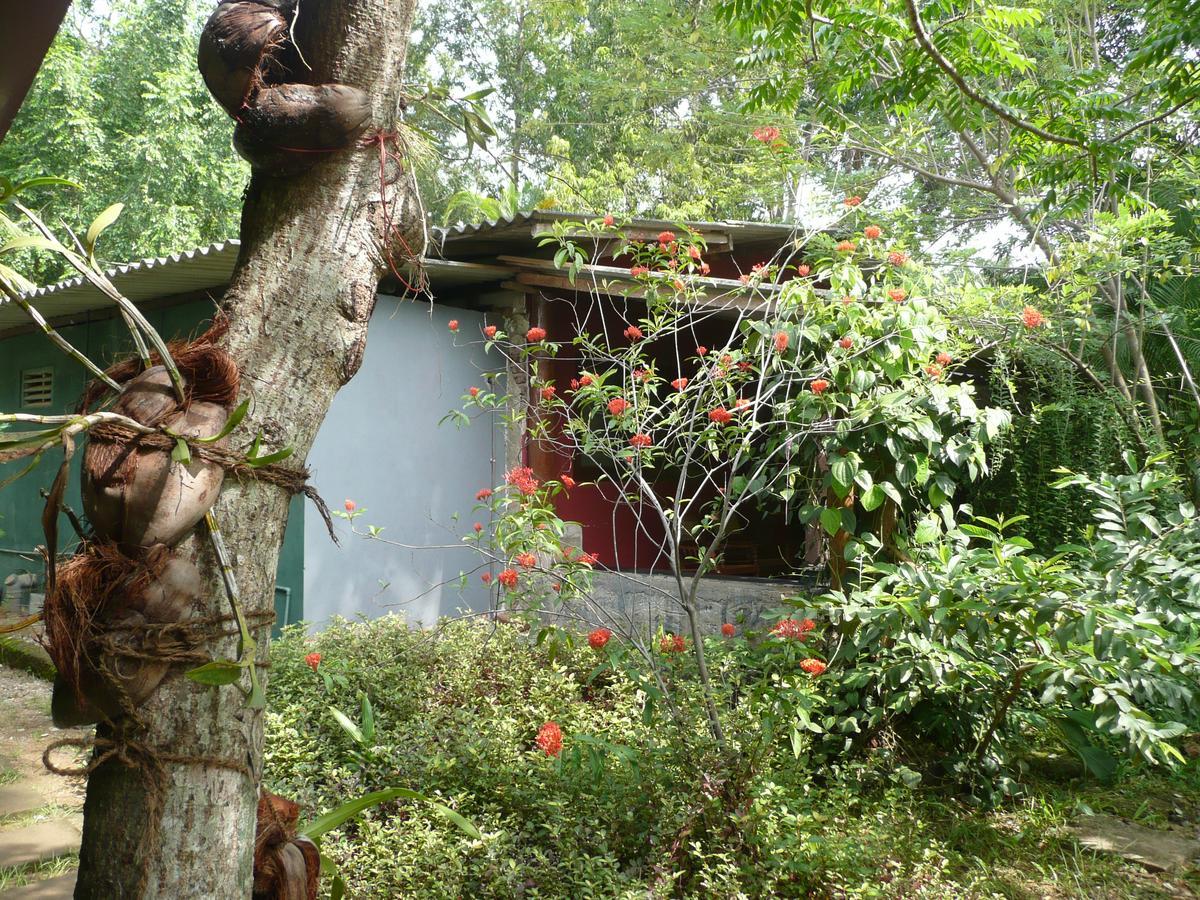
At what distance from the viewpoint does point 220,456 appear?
1535 millimetres

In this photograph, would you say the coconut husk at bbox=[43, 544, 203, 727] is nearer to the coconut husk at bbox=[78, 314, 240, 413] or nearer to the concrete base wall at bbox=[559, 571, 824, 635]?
the coconut husk at bbox=[78, 314, 240, 413]

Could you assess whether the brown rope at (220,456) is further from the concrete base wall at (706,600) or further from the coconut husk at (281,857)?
the concrete base wall at (706,600)

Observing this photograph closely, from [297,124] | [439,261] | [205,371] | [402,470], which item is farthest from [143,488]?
[402,470]

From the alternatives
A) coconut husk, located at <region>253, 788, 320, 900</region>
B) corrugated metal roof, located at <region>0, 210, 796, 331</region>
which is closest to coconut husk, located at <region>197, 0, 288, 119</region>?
coconut husk, located at <region>253, 788, 320, 900</region>

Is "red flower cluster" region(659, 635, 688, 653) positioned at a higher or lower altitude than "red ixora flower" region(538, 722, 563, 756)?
higher

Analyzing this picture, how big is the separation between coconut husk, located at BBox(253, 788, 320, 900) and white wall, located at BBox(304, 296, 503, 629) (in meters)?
4.62

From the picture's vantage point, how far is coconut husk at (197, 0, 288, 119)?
166cm

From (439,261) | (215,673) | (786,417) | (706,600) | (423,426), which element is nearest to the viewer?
(215,673)

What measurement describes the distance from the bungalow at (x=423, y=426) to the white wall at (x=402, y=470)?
10 mm

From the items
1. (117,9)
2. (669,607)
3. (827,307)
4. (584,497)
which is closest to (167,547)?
(827,307)

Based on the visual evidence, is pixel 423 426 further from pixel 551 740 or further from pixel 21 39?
pixel 21 39

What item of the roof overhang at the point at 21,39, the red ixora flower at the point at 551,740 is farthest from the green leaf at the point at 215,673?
the red ixora flower at the point at 551,740

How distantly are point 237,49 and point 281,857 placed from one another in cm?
151

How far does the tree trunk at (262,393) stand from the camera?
59.0 inches
